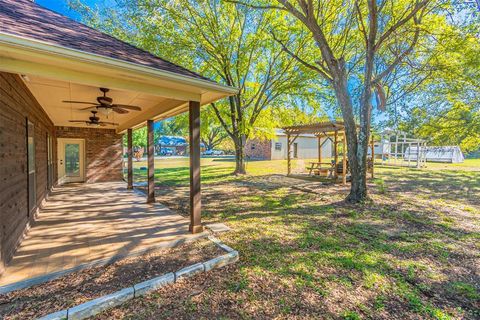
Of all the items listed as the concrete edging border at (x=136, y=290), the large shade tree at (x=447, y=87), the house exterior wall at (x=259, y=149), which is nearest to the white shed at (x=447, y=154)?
the large shade tree at (x=447, y=87)

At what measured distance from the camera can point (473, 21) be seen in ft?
25.0

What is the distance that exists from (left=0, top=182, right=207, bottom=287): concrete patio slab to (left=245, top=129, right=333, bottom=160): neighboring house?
19.9 meters

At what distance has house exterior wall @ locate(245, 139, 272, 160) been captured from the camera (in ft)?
84.5

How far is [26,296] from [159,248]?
5.14 ft

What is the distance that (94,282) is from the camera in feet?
8.99

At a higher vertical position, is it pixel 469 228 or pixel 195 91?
pixel 195 91

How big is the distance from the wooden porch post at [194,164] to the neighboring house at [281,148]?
20.8 meters

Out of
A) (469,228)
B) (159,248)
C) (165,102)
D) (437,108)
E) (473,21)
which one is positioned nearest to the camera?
(159,248)

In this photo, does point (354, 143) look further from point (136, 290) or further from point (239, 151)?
point (239, 151)

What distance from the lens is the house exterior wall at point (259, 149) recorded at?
84.5ft

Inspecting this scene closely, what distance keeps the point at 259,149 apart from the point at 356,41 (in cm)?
1799

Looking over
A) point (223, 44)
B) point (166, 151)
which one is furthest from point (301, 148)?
point (166, 151)

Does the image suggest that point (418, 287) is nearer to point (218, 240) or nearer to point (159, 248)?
point (218, 240)

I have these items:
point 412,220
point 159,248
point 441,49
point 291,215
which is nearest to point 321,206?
point 291,215
